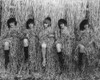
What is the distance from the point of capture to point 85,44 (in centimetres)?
721

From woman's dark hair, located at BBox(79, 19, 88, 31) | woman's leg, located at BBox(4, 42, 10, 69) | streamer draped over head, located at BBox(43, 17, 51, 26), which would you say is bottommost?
woman's leg, located at BBox(4, 42, 10, 69)

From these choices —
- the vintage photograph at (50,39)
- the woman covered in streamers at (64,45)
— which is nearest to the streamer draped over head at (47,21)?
the vintage photograph at (50,39)

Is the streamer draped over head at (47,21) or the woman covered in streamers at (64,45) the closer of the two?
the woman covered in streamers at (64,45)

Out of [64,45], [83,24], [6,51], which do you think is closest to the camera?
[6,51]

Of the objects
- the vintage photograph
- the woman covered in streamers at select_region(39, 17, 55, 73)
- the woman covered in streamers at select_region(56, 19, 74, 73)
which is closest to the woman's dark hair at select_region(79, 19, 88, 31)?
the vintage photograph

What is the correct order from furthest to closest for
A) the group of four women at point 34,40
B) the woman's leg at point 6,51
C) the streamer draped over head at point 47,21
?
the streamer draped over head at point 47,21 < the group of four women at point 34,40 < the woman's leg at point 6,51

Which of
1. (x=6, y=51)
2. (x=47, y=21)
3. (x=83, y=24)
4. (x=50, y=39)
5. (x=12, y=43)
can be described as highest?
(x=47, y=21)

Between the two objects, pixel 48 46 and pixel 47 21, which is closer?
pixel 48 46

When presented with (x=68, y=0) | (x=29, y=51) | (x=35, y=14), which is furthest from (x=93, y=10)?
(x=29, y=51)

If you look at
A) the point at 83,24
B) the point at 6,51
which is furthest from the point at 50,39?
the point at 6,51

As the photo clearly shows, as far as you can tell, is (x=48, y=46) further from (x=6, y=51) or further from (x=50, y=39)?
(x=6, y=51)

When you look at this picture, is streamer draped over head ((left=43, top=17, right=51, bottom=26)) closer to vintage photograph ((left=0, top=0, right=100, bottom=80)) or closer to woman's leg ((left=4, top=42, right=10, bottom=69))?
vintage photograph ((left=0, top=0, right=100, bottom=80))

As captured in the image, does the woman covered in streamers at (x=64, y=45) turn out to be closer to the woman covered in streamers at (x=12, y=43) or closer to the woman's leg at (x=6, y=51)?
the woman covered in streamers at (x=12, y=43)

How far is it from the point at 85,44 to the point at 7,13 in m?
2.61
